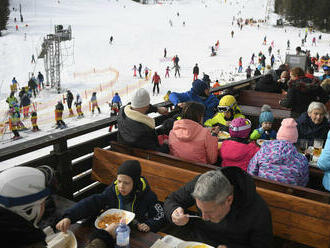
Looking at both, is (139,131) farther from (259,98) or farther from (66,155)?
(259,98)

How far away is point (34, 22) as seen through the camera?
197 ft

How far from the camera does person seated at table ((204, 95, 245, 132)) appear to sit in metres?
4.87

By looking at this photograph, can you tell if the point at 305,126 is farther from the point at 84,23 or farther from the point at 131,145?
the point at 84,23

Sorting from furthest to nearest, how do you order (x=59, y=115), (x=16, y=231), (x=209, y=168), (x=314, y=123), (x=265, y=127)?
1. (x=59, y=115)
2. (x=265, y=127)
3. (x=314, y=123)
4. (x=209, y=168)
5. (x=16, y=231)

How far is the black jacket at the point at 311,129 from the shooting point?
13.7ft

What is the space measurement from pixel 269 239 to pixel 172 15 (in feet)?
244

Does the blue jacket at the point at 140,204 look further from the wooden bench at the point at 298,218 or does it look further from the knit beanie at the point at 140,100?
the knit beanie at the point at 140,100

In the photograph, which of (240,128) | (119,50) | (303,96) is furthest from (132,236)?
(119,50)

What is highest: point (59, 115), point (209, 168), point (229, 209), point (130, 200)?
point (229, 209)

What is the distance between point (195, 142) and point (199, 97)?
84.6 inches

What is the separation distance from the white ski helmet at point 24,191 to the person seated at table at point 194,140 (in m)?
1.91

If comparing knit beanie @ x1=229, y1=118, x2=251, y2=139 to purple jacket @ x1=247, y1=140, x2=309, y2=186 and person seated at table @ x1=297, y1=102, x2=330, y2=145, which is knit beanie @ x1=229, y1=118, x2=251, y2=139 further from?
person seated at table @ x1=297, y1=102, x2=330, y2=145

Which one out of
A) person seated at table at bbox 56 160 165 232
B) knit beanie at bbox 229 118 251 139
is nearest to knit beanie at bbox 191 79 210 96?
knit beanie at bbox 229 118 251 139

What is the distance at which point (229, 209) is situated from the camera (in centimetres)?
206
